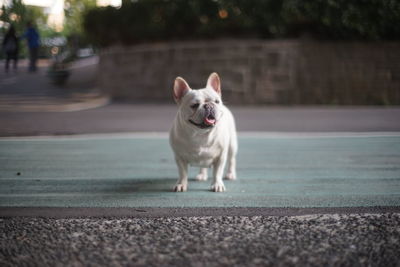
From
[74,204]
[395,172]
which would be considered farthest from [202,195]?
[395,172]

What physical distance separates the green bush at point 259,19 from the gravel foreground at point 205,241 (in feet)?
18.1

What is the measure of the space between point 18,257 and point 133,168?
184 centimetres

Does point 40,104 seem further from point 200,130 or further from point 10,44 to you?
point 200,130

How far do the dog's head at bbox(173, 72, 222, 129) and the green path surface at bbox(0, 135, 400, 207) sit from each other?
1.44 ft

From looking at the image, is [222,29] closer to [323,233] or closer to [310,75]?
[310,75]

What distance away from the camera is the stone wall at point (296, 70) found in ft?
26.1

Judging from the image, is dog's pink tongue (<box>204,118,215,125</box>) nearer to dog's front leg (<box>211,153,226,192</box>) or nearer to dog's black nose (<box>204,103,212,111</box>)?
dog's black nose (<box>204,103,212,111</box>)

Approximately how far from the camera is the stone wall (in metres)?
7.96

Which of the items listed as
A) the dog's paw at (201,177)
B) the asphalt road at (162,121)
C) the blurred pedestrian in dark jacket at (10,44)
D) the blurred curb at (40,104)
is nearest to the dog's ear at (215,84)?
the dog's paw at (201,177)

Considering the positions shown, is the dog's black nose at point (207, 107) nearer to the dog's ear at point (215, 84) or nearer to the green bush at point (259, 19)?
the dog's ear at point (215, 84)

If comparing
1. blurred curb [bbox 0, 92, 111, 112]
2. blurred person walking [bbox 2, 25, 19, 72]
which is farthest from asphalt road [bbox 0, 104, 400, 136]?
blurred person walking [bbox 2, 25, 19, 72]

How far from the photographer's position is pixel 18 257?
1.77 metres

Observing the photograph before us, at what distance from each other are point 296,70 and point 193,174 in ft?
17.4

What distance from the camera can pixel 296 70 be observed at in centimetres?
824
